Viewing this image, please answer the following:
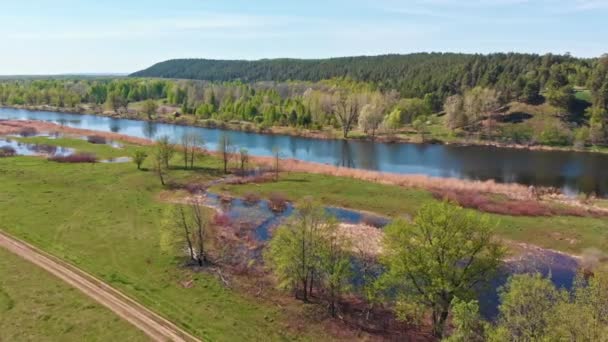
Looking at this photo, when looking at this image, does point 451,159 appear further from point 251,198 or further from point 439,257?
point 439,257

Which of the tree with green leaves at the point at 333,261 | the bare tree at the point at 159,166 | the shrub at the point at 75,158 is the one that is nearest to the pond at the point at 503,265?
the tree with green leaves at the point at 333,261

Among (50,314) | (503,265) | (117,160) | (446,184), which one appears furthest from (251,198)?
(117,160)

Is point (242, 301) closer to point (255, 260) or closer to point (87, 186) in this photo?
point (255, 260)

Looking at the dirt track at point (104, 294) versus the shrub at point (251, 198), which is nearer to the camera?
the dirt track at point (104, 294)

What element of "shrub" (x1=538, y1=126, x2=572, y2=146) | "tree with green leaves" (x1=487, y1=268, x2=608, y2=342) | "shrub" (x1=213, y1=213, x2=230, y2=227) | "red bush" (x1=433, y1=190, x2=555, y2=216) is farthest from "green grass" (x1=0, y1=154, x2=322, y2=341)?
"shrub" (x1=538, y1=126, x2=572, y2=146)

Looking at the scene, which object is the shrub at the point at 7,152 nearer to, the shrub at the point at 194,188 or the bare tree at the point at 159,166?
Result: the bare tree at the point at 159,166

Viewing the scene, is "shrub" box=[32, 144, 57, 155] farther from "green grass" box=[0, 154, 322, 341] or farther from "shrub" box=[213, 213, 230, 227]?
"shrub" box=[213, 213, 230, 227]

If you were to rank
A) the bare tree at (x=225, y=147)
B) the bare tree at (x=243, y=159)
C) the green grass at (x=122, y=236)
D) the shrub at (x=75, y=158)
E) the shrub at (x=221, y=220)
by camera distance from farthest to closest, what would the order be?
1. the shrub at (x=75, y=158)
2. the bare tree at (x=225, y=147)
3. the bare tree at (x=243, y=159)
4. the shrub at (x=221, y=220)
5. the green grass at (x=122, y=236)
